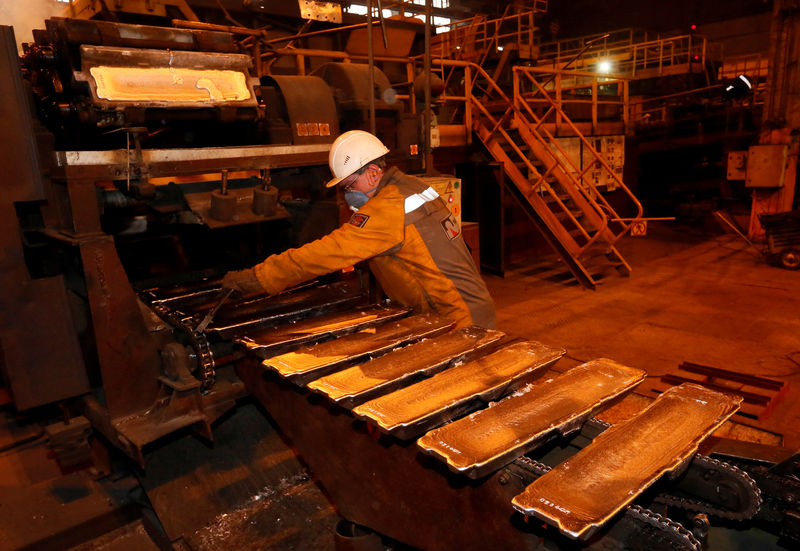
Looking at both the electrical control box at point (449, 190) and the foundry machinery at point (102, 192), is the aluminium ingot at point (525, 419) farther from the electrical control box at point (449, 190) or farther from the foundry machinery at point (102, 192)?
the electrical control box at point (449, 190)

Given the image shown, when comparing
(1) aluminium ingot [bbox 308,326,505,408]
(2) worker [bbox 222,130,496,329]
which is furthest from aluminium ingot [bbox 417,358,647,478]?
(2) worker [bbox 222,130,496,329]

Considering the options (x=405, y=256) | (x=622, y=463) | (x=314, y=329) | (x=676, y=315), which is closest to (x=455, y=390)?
(x=622, y=463)

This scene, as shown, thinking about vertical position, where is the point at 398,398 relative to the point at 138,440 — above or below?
above

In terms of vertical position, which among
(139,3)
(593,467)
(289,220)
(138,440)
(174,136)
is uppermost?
(139,3)

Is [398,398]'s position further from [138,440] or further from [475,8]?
[475,8]

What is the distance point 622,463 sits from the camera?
5.22ft

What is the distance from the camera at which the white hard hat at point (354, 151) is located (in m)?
2.94

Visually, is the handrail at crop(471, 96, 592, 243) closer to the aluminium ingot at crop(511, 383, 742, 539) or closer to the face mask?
the face mask

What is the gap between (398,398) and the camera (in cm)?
189

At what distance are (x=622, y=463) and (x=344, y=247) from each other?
5.33 feet

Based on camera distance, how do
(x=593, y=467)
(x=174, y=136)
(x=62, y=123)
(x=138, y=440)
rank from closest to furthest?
(x=593, y=467) → (x=138, y=440) → (x=62, y=123) → (x=174, y=136)

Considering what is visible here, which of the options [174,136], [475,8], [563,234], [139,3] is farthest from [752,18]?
[174,136]

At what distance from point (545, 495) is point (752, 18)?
28530 millimetres

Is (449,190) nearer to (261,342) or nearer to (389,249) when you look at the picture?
(389,249)
